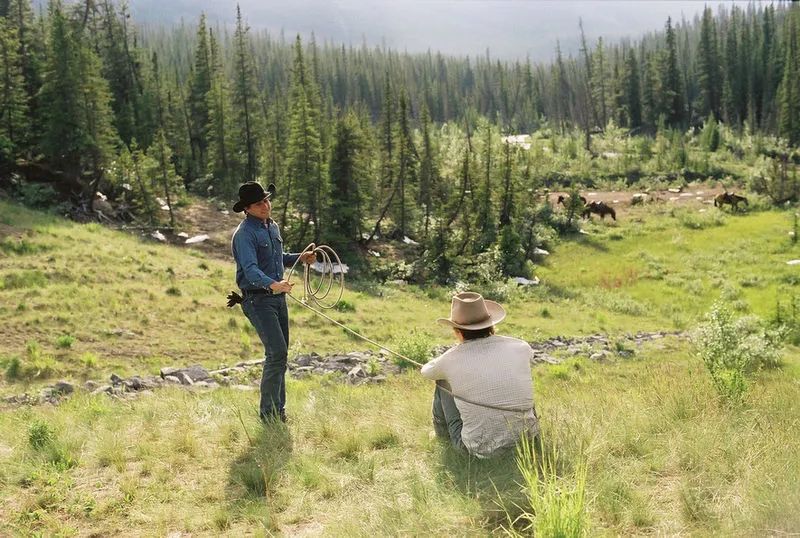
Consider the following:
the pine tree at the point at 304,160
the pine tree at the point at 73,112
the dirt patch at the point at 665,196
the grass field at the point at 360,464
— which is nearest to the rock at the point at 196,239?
the pine tree at the point at 304,160

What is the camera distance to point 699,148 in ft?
254

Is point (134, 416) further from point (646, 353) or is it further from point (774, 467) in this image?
point (646, 353)

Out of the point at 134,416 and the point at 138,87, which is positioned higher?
the point at 138,87

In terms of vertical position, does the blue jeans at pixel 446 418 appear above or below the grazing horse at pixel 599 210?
above

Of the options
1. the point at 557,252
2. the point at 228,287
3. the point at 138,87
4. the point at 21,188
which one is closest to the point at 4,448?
the point at 228,287

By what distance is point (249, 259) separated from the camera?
6.30 m

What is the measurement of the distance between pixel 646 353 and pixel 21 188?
3191 cm

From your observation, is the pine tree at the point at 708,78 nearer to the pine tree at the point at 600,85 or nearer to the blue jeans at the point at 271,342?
the pine tree at the point at 600,85

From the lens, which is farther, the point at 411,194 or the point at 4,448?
the point at 411,194

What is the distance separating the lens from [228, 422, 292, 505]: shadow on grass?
5.05m

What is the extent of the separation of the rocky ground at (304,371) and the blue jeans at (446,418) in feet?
18.3

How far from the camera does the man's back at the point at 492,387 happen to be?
495 centimetres

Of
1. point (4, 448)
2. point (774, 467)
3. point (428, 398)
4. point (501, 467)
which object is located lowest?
point (428, 398)

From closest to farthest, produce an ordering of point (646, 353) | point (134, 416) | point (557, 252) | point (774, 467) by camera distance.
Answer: point (774, 467)
point (134, 416)
point (646, 353)
point (557, 252)
